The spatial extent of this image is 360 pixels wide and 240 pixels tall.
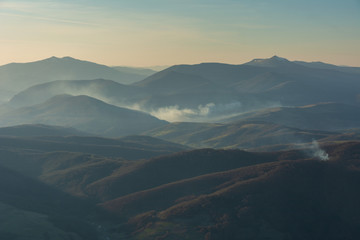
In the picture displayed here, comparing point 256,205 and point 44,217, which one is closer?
point 256,205

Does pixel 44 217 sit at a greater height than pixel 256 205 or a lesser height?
lesser

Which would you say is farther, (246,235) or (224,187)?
(224,187)

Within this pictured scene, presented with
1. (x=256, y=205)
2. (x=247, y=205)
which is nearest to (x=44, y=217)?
(x=247, y=205)

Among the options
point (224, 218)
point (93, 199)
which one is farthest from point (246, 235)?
point (93, 199)

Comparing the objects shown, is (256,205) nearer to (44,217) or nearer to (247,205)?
(247,205)

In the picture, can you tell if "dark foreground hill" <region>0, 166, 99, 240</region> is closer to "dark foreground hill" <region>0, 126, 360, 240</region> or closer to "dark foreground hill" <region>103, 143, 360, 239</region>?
"dark foreground hill" <region>0, 126, 360, 240</region>

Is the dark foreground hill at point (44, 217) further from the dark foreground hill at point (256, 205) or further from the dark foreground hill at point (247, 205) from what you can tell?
the dark foreground hill at point (256, 205)

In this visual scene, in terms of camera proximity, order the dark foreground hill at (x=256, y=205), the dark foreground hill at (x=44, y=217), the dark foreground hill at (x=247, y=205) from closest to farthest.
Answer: the dark foreground hill at (x=44, y=217), the dark foreground hill at (x=256, y=205), the dark foreground hill at (x=247, y=205)

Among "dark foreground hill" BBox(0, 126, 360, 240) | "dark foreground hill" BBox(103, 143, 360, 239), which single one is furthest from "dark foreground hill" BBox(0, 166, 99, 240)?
"dark foreground hill" BBox(103, 143, 360, 239)

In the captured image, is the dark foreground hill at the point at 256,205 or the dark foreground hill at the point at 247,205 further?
the dark foreground hill at the point at 247,205

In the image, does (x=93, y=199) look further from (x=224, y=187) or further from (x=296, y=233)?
(x=296, y=233)

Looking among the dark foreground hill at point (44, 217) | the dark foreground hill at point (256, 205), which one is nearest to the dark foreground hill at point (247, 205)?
the dark foreground hill at point (256, 205)
